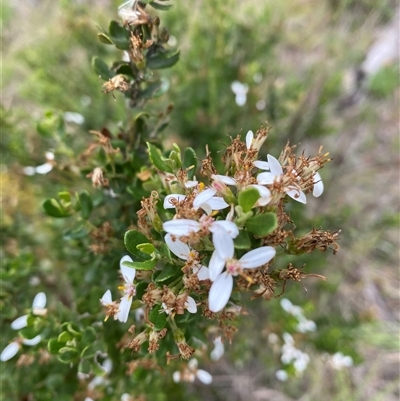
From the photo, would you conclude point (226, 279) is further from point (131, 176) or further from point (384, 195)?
point (384, 195)

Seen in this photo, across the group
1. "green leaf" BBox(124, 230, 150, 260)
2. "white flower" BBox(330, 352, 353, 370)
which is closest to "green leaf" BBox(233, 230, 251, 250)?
"green leaf" BBox(124, 230, 150, 260)

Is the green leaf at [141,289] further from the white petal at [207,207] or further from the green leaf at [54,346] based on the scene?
the green leaf at [54,346]

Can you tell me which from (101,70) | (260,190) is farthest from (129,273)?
(101,70)

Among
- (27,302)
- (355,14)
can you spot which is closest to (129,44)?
(27,302)

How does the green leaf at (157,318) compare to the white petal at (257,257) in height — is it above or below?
below

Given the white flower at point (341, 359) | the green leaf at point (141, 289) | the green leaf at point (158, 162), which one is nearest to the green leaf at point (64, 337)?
the green leaf at point (141, 289)

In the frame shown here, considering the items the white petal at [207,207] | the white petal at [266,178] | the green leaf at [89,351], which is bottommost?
the green leaf at [89,351]
